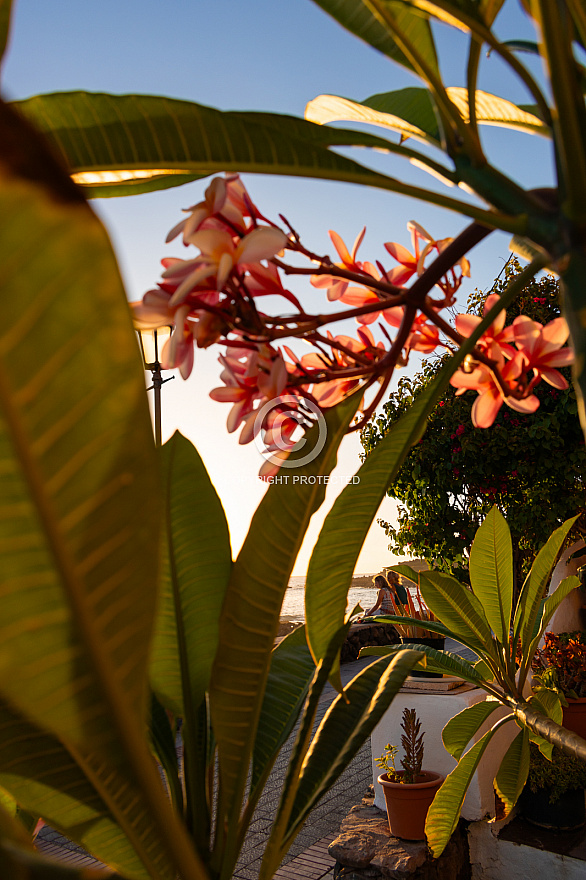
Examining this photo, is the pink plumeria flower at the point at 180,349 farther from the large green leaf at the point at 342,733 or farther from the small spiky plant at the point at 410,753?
the small spiky plant at the point at 410,753

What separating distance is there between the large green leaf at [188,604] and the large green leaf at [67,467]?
0.25 metres

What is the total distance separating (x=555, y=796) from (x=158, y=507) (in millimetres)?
3319

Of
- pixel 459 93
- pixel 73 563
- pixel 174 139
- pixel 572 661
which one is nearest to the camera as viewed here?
pixel 73 563

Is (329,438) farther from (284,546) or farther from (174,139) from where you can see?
(174,139)

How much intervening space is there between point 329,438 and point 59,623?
0.27 metres

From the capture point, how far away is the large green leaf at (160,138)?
0.36 meters

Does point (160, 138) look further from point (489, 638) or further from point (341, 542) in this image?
point (489, 638)

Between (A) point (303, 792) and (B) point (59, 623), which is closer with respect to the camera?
(B) point (59, 623)

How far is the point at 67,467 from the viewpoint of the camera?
7.1 inches

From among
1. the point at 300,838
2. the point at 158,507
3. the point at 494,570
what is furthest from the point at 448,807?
the point at 300,838

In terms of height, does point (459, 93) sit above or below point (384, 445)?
above

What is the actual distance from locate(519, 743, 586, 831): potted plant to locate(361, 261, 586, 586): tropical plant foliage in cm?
187

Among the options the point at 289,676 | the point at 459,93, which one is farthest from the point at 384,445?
the point at 459,93

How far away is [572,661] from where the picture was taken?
350 cm
